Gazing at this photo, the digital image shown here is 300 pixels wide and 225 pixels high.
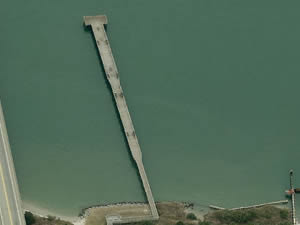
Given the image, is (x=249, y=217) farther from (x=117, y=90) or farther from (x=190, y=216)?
(x=117, y=90)

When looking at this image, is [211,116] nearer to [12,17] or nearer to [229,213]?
[229,213]

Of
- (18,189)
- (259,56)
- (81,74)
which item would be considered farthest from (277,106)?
(18,189)

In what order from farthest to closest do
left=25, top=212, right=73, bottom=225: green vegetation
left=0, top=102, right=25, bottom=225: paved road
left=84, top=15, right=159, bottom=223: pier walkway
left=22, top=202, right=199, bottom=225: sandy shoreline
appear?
left=84, top=15, right=159, bottom=223: pier walkway < left=22, top=202, right=199, bottom=225: sandy shoreline < left=25, top=212, right=73, bottom=225: green vegetation < left=0, top=102, right=25, bottom=225: paved road

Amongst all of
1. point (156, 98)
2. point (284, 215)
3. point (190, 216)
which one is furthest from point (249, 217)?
point (156, 98)

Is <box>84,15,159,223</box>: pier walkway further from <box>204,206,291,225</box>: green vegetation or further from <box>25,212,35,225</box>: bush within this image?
<box>25,212,35,225</box>: bush

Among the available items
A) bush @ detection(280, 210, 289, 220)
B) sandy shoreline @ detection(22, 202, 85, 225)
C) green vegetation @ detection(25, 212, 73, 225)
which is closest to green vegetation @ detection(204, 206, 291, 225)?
bush @ detection(280, 210, 289, 220)

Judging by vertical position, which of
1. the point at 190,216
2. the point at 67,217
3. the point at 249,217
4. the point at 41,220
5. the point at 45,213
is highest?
the point at 45,213
